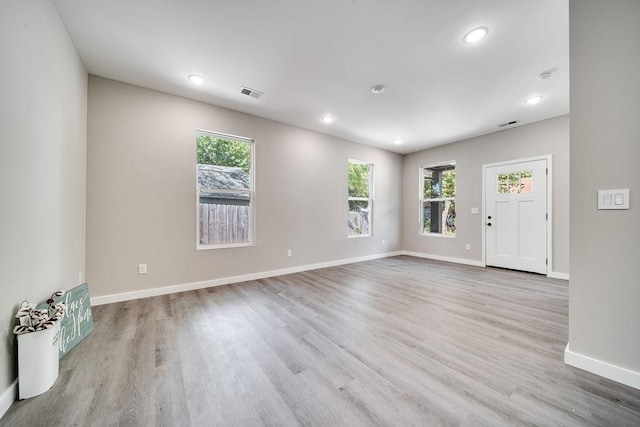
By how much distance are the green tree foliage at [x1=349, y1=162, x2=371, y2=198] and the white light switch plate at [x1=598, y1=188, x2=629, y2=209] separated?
13.3 ft

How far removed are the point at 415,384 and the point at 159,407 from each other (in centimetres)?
148

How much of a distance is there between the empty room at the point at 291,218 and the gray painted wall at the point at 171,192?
27mm

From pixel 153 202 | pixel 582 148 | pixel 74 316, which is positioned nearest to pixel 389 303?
pixel 582 148

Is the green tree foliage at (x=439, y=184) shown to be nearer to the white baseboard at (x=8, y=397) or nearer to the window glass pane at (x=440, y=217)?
the window glass pane at (x=440, y=217)

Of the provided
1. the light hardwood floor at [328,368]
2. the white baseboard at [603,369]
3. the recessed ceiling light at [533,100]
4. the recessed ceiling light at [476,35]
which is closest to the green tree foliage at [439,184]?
the recessed ceiling light at [533,100]

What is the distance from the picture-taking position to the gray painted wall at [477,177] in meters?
4.02

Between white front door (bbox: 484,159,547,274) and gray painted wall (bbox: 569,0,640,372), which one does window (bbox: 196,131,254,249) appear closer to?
gray painted wall (bbox: 569,0,640,372)

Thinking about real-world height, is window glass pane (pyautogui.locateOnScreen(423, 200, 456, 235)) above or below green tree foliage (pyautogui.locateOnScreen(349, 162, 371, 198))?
below

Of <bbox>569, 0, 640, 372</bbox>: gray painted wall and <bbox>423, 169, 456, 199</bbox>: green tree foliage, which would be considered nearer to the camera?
<bbox>569, 0, 640, 372</bbox>: gray painted wall

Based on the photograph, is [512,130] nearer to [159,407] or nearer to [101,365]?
[159,407]

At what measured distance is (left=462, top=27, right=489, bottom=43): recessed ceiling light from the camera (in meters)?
2.10

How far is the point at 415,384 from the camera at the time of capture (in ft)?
4.92

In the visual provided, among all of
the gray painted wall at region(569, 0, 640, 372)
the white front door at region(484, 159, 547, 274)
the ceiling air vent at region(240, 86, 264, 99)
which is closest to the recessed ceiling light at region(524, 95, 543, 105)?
the white front door at region(484, 159, 547, 274)

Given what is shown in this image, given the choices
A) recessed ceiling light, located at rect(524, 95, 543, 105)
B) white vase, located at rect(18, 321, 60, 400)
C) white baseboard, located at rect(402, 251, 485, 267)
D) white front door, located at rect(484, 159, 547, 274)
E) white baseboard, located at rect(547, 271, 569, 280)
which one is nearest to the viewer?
white vase, located at rect(18, 321, 60, 400)
